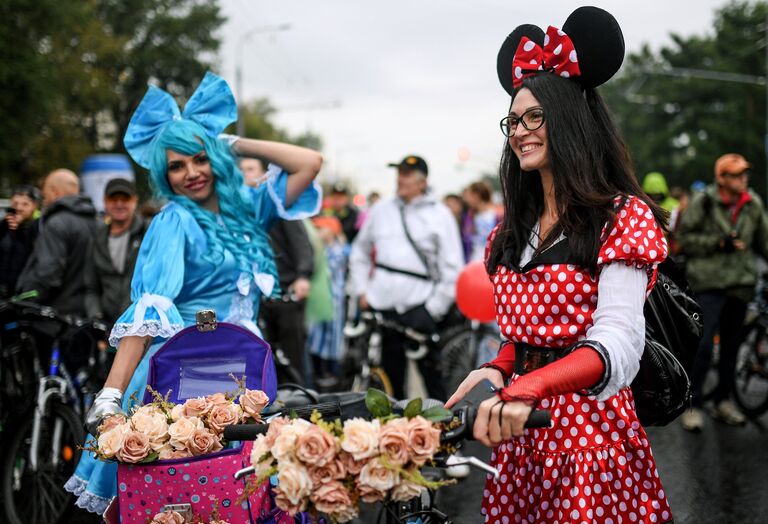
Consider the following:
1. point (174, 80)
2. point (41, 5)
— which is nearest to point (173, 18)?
point (174, 80)

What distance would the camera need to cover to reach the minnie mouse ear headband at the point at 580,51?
8.08 ft

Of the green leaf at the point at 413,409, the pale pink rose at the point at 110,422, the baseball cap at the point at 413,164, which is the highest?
the baseball cap at the point at 413,164

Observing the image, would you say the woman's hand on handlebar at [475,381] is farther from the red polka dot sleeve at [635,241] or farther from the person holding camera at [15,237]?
the person holding camera at [15,237]

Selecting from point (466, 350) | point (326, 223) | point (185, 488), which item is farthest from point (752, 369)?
point (185, 488)

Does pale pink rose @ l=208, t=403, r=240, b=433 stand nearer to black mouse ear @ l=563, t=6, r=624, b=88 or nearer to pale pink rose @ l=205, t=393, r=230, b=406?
pale pink rose @ l=205, t=393, r=230, b=406

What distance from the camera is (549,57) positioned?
2480 millimetres

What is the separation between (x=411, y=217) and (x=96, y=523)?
332 centimetres

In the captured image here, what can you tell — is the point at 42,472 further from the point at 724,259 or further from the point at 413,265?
the point at 724,259

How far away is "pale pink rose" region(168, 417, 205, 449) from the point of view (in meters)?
2.36

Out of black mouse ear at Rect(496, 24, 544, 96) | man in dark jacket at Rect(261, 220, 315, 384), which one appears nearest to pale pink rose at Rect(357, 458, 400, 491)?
black mouse ear at Rect(496, 24, 544, 96)

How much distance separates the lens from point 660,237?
228cm

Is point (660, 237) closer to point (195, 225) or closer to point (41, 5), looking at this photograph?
point (195, 225)

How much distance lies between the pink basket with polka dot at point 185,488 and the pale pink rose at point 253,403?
0.13 meters

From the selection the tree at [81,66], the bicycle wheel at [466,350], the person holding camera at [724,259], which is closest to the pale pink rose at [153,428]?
the person holding camera at [724,259]
